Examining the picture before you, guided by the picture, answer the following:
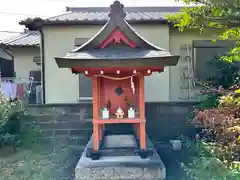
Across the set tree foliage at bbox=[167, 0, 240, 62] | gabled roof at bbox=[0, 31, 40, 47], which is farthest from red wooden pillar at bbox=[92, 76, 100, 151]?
gabled roof at bbox=[0, 31, 40, 47]

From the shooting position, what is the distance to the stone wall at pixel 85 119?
8.65 m

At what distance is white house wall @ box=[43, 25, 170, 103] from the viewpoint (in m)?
8.84

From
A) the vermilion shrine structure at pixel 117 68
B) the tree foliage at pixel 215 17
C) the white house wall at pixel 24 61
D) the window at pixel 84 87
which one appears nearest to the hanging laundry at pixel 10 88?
the window at pixel 84 87

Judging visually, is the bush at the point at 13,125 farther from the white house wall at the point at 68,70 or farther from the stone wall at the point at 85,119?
the white house wall at the point at 68,70

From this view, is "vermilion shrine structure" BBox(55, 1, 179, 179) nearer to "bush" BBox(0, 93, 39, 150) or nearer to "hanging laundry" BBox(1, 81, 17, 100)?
"bush" BBox(0, 93, 39, 150)

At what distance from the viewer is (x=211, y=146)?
18.8 ft

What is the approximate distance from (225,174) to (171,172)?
1.57m

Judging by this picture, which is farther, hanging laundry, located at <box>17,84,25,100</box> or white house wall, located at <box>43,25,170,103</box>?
hanging laundry, located at <box>17,84,25,100</box>

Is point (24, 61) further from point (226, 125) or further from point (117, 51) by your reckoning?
point (226, 125)

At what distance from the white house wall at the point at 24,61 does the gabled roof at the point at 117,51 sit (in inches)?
318

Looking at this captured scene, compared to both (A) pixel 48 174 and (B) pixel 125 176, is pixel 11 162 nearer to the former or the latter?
(A) pixel 48 174

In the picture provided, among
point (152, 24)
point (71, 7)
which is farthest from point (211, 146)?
point (71, 7)

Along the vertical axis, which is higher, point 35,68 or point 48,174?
point 35,68

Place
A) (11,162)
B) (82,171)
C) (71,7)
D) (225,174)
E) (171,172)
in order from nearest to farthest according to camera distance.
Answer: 1. (225,174)
2. (82,171)
3. (171,172)
4. (11,162)
5. (71,7)
